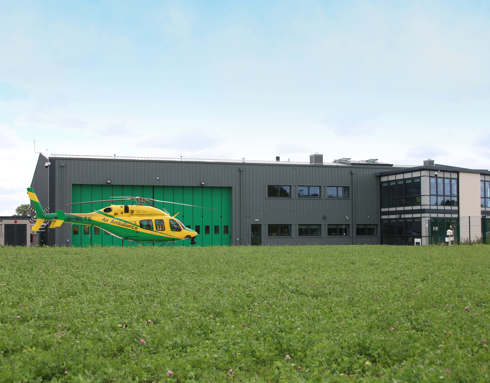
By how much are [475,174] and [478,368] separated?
137 ft

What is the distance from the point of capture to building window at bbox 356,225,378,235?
45.3 metres

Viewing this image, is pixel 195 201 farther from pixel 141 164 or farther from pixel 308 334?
pixel 308 334

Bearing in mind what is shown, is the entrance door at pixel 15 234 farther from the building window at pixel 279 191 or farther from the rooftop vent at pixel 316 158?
the rooftop vent at pixel 316 158

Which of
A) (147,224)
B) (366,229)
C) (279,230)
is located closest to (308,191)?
(279,230)

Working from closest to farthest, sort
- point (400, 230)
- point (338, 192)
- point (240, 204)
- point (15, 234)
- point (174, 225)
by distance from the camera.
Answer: point (174, 225), point (240, 204), point (400, 230), point (15, 234), point (338, 192)

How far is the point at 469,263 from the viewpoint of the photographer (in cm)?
1620

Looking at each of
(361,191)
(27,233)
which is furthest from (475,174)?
(27,233)

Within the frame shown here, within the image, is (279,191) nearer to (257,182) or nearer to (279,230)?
(257,182)

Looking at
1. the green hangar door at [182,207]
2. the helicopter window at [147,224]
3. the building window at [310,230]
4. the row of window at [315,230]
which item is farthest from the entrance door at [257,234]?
the helicopter window at [147,224]

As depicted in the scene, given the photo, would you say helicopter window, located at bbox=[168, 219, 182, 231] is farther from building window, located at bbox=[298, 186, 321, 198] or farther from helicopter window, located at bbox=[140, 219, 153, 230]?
building window, located at bbox=[298, 186, 321, 198]

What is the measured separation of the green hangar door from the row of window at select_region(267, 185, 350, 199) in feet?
Result: 13.1

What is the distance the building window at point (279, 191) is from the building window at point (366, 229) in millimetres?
7313

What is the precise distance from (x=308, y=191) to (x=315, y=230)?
354 centimetres

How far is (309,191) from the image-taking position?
44.5 metres
